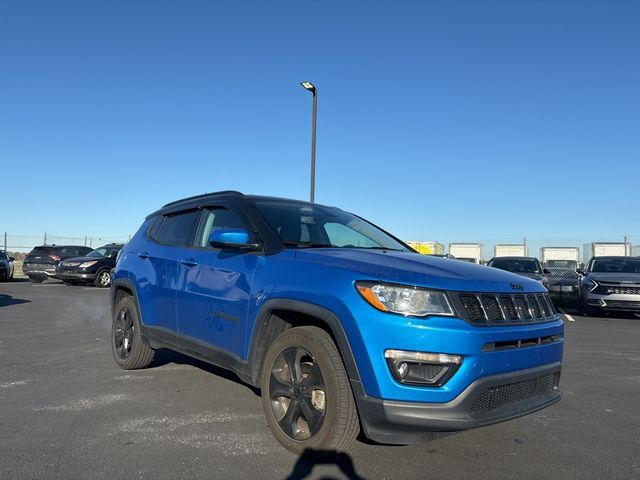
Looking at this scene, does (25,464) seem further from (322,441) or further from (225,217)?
(225,217)

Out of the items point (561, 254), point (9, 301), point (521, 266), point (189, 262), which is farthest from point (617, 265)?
point (561, 254)

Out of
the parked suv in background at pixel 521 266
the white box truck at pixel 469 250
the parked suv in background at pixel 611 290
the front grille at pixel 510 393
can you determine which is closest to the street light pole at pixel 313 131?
the parked suv in background at pixel 521 266

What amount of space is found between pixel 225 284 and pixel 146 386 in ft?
6.23

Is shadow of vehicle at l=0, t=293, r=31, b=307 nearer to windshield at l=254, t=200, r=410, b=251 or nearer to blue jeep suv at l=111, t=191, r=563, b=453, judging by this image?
blue jeep suv at l=111, t=191, r=563, b=453

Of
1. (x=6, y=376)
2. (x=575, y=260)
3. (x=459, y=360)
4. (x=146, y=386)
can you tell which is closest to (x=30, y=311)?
(x=6, y=376)

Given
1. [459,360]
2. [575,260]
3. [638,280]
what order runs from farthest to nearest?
[575,260] < [638,280] < [459,360]

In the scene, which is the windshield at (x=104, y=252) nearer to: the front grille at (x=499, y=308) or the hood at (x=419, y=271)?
the hood at (x=419, y=271)

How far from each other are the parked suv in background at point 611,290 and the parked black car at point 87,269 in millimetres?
15188

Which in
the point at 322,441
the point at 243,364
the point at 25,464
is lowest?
the point at 25,464

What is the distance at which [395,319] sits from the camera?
3070 millimetres

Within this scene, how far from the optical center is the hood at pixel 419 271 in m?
3.21

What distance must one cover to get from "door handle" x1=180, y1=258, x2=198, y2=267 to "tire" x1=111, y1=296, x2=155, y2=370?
45.6 inches

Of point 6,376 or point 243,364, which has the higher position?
point 243,364

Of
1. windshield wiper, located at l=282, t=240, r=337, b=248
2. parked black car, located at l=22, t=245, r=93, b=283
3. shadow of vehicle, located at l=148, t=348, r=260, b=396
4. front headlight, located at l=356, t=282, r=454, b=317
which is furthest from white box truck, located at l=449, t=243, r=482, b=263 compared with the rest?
front headlight, located at l=356, t=282, r=454, b=317
